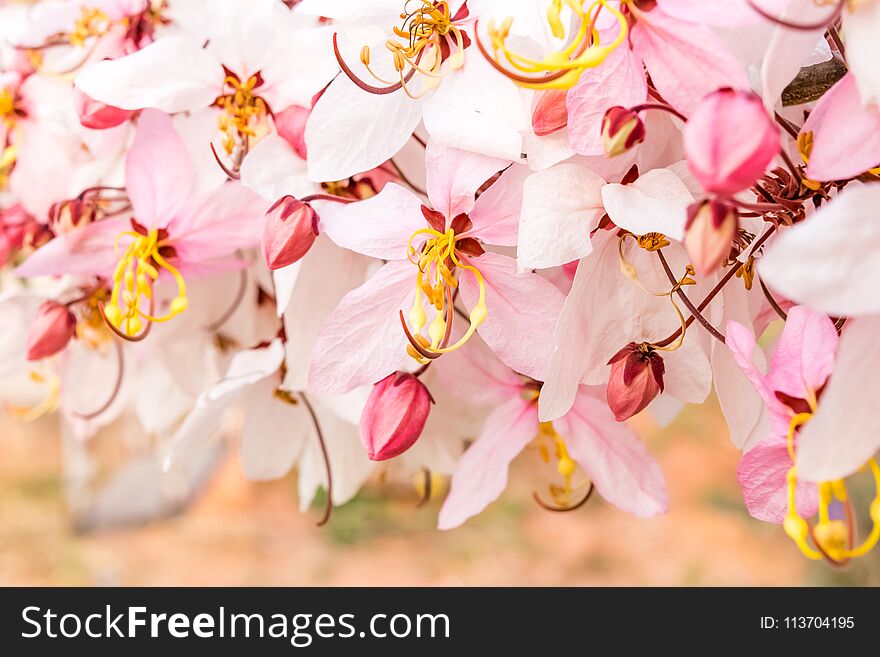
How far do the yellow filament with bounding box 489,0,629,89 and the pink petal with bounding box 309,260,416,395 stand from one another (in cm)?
6

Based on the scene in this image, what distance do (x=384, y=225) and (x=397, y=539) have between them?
147 centimetres

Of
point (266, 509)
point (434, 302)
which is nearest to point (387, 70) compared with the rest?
point (434, 302)

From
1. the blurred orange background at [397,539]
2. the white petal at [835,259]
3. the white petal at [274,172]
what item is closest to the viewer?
the white petal at [835,259]

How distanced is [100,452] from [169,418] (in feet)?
4.74

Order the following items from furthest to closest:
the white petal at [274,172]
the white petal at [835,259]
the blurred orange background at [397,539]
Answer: the blurred orange background at [397,539] → the white petal at [274,172] → the white petal at [835,259]

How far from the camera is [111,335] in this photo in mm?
329

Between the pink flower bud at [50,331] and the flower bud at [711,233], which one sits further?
the pink flower bud at [50,331]

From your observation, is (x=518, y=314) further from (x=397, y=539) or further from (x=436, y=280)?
(x=397, y=539)

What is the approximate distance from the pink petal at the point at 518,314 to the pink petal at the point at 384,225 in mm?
18

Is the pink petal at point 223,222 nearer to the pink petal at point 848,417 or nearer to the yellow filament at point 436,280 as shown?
the yellow filament at point 436,280

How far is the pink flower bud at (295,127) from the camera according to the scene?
0.25 m

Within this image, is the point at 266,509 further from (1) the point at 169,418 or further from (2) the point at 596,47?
(2) the point at 596,47

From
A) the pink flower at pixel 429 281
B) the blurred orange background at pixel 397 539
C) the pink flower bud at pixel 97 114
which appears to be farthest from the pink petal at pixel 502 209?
the blurred orange background at pixel 397 539

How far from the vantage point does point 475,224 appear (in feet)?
0.73
